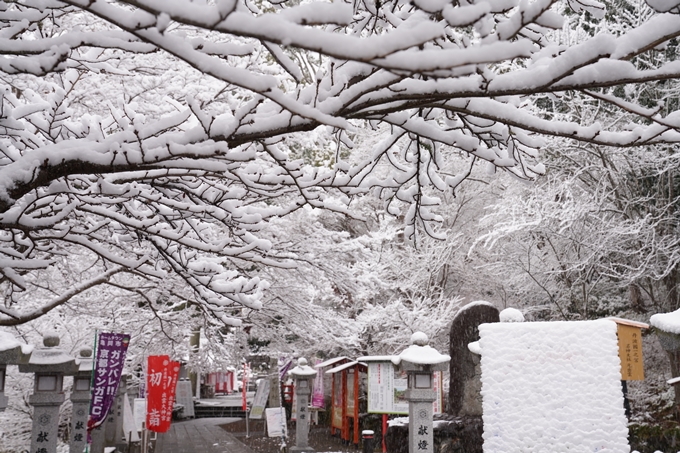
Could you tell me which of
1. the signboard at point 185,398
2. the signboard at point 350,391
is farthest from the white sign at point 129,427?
the signboard at point 185,398

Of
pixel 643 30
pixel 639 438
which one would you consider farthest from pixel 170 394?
pixel 643 30

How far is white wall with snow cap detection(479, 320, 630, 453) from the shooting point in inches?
222

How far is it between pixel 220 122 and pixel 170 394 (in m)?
10.6

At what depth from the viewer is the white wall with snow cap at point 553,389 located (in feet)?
18.5

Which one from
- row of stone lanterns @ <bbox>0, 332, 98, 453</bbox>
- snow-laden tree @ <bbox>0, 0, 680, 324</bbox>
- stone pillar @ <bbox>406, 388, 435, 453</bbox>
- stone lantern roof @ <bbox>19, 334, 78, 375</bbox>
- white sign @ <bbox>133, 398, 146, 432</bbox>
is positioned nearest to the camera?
snow-laden tree @ <bbox>0, 0, 680, 324</bbox>

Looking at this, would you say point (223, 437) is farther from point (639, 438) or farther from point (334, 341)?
point (639, 438)

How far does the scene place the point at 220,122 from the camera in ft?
8.02

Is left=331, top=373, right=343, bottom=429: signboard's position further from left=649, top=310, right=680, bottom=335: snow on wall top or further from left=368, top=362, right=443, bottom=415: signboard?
left=649, top=310, right=680, bottom=335: snow on wall top

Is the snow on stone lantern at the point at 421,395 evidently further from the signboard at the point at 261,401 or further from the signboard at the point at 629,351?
the signboard at the point at 261,401

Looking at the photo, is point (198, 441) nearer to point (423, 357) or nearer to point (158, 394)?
point (158, 394)

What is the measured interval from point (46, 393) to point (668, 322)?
7581 millimetres

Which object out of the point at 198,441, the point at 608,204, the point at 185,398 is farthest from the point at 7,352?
the point at 185,398

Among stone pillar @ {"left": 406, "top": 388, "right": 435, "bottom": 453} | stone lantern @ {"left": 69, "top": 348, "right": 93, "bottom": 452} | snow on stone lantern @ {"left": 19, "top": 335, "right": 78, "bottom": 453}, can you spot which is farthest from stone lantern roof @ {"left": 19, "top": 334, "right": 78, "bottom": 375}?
stone pillar @ {"left": 406, "top": 388, "right": 435, "bottom": 453}

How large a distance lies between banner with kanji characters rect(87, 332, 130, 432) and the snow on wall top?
6.91 meters
